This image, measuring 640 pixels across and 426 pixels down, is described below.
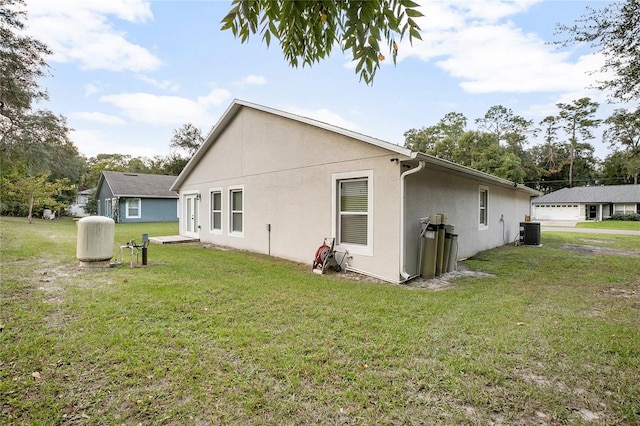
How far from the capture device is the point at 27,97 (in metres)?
13.8

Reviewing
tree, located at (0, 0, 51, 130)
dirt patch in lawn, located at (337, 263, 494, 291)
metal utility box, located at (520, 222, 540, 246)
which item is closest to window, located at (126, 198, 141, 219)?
tree, located at (0, 0, 51, 130)

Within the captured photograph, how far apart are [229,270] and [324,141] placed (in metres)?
3.78

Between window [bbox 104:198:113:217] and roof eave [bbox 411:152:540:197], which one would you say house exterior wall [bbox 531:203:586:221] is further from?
window [bbox 104:198:113:217]

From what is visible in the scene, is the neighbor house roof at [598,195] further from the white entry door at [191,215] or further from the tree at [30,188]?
Answer: the tree at [30,188]

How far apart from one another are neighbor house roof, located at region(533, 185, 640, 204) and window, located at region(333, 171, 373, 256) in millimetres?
40147

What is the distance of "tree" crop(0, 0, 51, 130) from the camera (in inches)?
465

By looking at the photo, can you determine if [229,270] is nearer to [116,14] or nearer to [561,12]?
[116,14]

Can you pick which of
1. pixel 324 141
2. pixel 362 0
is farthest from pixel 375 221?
pixel 362 0

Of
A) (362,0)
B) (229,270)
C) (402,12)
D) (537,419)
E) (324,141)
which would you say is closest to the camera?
(362,0)

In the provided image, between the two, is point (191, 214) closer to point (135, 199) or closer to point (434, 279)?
point (434, 279)

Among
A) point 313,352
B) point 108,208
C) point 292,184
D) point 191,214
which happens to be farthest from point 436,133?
point 313,352

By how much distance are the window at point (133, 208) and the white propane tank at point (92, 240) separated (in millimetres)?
20588

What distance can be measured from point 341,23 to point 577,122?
178 feet

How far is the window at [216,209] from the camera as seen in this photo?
39.1 feet
